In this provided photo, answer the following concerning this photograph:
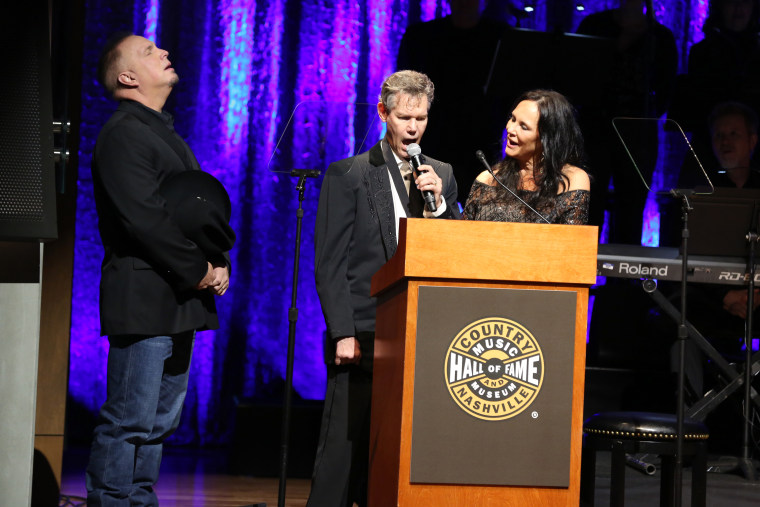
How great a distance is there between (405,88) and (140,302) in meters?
1.00

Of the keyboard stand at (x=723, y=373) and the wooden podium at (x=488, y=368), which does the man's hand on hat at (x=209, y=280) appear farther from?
the keyboard stand at (x=723, y=373)

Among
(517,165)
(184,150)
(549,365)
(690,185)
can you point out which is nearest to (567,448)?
(549,365)

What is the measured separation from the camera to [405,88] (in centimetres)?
264

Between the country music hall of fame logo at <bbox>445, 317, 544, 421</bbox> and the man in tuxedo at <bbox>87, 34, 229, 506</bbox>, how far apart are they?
115 cm

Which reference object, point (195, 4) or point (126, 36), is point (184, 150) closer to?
point (126, 36)

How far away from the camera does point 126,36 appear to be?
9.38ft

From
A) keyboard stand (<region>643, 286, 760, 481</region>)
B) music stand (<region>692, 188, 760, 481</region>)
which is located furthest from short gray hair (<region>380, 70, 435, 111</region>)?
keyboard stand (<region>643, 286, 760, 481</region>)

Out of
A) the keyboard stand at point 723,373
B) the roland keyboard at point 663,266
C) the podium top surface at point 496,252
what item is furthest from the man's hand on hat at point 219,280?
the keyboard stand at point 723,373

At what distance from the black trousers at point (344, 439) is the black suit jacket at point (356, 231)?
0.29ft

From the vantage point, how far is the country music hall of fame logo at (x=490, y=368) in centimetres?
165

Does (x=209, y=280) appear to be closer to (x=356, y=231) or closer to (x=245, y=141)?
(x=356, y=231)

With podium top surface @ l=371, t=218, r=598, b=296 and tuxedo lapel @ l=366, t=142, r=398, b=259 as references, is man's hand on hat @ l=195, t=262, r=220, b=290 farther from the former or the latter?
podium top surface @ l=371, t=218, r=598, b=296

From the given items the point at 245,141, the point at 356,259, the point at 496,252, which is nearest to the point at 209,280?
the point at 356,259

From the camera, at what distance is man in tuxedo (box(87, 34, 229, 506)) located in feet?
8.14
